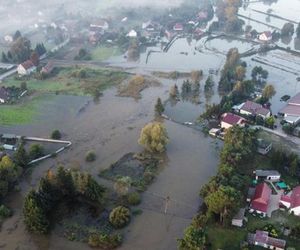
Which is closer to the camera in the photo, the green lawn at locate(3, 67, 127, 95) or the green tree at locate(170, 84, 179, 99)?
the green tree at locate(170, 84, 179, 99)

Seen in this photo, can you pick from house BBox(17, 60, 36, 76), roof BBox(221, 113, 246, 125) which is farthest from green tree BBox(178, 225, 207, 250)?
house BBox(17, 60, 36, 76)

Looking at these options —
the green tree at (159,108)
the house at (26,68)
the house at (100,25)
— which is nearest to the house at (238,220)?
the green tree at (159,108)

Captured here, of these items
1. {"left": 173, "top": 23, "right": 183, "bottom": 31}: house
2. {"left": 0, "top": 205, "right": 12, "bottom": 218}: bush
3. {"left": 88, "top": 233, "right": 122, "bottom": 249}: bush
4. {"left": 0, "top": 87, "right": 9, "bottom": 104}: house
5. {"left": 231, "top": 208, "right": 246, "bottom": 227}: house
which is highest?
{"left": 173, "top": 23, "right": 183, "bottom": 31}: house

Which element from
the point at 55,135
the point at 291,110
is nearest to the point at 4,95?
Result: the point at 55,135

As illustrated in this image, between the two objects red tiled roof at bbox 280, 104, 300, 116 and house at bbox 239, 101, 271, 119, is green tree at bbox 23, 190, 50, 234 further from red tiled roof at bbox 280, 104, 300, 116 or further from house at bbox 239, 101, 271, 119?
red tiled roof at bbox 280, 104, 300, 116

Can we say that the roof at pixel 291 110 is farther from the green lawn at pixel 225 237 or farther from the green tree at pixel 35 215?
the green tree at pixel 35 215

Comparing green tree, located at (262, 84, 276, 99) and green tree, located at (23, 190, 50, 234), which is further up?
green tree, located at (262, 84, 276, 99)

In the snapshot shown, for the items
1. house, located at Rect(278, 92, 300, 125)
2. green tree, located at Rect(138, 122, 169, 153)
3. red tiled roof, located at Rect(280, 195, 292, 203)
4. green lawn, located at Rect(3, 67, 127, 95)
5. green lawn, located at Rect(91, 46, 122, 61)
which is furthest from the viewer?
green lawn, located at Rect(91, 46, 122, 61)
